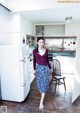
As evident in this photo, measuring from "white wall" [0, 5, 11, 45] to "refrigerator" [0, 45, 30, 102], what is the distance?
1.79 ft

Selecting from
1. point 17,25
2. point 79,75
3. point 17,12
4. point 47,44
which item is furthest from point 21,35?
point 47,44

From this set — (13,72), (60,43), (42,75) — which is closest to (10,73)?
(13,72)

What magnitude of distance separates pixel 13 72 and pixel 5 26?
1321 mm

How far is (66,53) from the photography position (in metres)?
6.09

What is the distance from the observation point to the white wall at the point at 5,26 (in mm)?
3314

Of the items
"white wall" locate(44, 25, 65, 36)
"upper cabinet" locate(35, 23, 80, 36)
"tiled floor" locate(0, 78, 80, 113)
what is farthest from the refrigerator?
"white wall" locate(44, 25, 65, 36)

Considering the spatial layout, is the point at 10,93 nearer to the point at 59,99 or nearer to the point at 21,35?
the point at 59,99

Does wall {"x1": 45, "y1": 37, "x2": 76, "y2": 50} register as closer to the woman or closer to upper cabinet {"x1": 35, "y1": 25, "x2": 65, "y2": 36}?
upper cabinet {"x1": 35, "y1": 25, "x2": 65, "y2": 36}

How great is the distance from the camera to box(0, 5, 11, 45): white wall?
331cm

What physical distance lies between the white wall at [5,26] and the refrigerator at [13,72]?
0.54 m

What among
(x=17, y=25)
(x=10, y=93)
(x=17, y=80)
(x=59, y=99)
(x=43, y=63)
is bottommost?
(x=59, y=99)

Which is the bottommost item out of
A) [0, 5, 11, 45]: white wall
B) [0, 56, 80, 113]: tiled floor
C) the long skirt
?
[0, 56, 80, 113]: tiled floor

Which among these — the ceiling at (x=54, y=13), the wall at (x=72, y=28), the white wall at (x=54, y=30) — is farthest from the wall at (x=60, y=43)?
the ceiling at (x=54, y=13)

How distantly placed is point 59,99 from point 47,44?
362 centimetres
